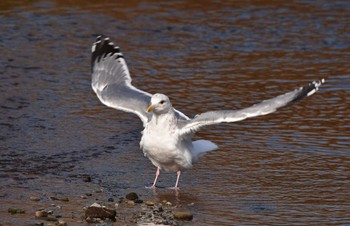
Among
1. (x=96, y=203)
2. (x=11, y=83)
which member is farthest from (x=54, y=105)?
(x=96, y=203)

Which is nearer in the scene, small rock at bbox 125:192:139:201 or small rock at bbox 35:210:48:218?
small rock at bbox 35:210:48:218

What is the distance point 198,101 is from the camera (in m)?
10.2

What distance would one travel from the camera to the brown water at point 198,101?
7340 mm

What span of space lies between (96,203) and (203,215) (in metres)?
0.79

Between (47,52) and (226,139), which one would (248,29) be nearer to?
(47,52)

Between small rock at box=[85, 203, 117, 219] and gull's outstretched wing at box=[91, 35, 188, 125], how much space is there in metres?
1.73

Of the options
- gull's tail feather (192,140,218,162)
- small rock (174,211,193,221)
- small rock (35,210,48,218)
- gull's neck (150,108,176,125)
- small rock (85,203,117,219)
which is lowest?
small rock (35,210,48,218)

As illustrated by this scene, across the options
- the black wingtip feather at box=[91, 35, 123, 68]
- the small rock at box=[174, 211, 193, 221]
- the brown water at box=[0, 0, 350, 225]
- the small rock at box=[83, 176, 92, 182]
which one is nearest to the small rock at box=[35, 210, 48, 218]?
the brown water at box=[0, 0, 350, 225]

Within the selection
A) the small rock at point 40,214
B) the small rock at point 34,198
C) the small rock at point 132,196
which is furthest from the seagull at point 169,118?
the small rock at point 40,214

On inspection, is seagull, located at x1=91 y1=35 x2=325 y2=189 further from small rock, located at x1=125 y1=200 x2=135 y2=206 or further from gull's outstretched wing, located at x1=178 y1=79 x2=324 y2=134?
small rock, located at x1=125 y1=200 x2=135 y2=206

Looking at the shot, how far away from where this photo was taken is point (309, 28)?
13695 millimetres

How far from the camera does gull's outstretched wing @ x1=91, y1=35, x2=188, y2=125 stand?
26.9 feet

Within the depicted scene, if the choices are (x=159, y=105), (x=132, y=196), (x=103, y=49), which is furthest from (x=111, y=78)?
(x=132, y=196)

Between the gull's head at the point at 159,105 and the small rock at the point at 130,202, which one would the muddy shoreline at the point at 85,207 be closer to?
the small rock at the point at 130,202
